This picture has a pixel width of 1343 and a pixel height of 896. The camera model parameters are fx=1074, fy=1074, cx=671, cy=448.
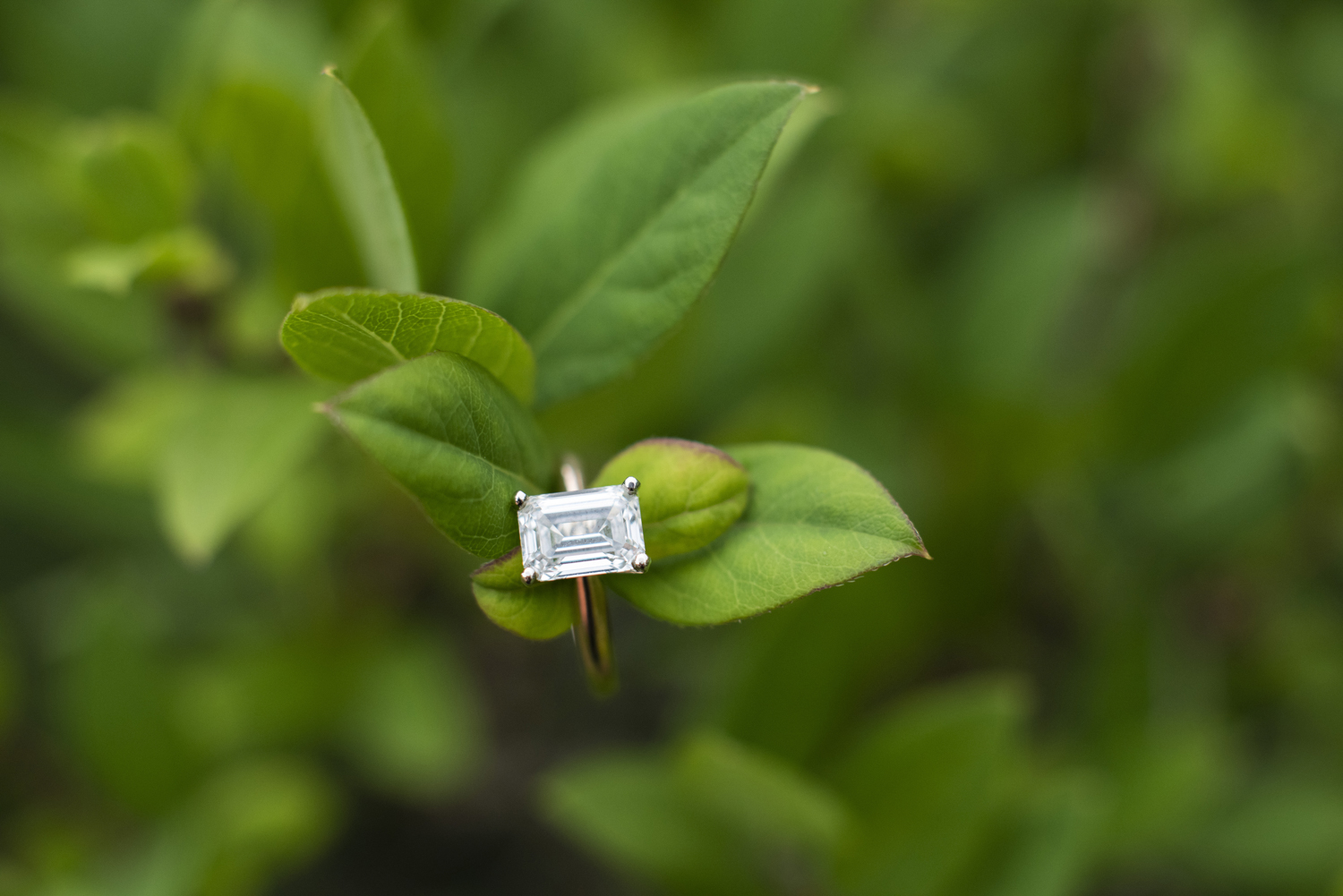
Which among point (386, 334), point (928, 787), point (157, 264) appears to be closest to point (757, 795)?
point (928, 787)

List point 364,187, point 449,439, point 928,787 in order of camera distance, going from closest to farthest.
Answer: point 449,439, point 364,187, point 928,787

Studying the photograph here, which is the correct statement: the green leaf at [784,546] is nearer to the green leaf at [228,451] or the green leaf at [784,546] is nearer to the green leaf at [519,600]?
the green leaf at [519,600]

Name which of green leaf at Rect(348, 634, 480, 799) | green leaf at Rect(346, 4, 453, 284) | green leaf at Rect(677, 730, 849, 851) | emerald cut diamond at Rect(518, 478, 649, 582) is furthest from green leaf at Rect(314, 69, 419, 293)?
green leaf at Rect(348, 634, 480, 799)

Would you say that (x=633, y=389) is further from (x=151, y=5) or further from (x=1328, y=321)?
(x=1328, y=321)

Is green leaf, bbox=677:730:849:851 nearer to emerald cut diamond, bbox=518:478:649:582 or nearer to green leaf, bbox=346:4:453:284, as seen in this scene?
emerald cut diamond, bbox=518:478:649:582

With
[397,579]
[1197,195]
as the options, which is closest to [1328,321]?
[1197,195]

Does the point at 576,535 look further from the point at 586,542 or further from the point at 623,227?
A: the point at 623,227

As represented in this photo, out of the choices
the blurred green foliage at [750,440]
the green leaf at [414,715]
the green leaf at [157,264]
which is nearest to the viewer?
the green leaf at [157,264]

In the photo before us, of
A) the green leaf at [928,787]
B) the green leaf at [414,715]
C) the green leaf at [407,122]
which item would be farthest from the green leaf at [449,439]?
the green leaf at [414,715]
